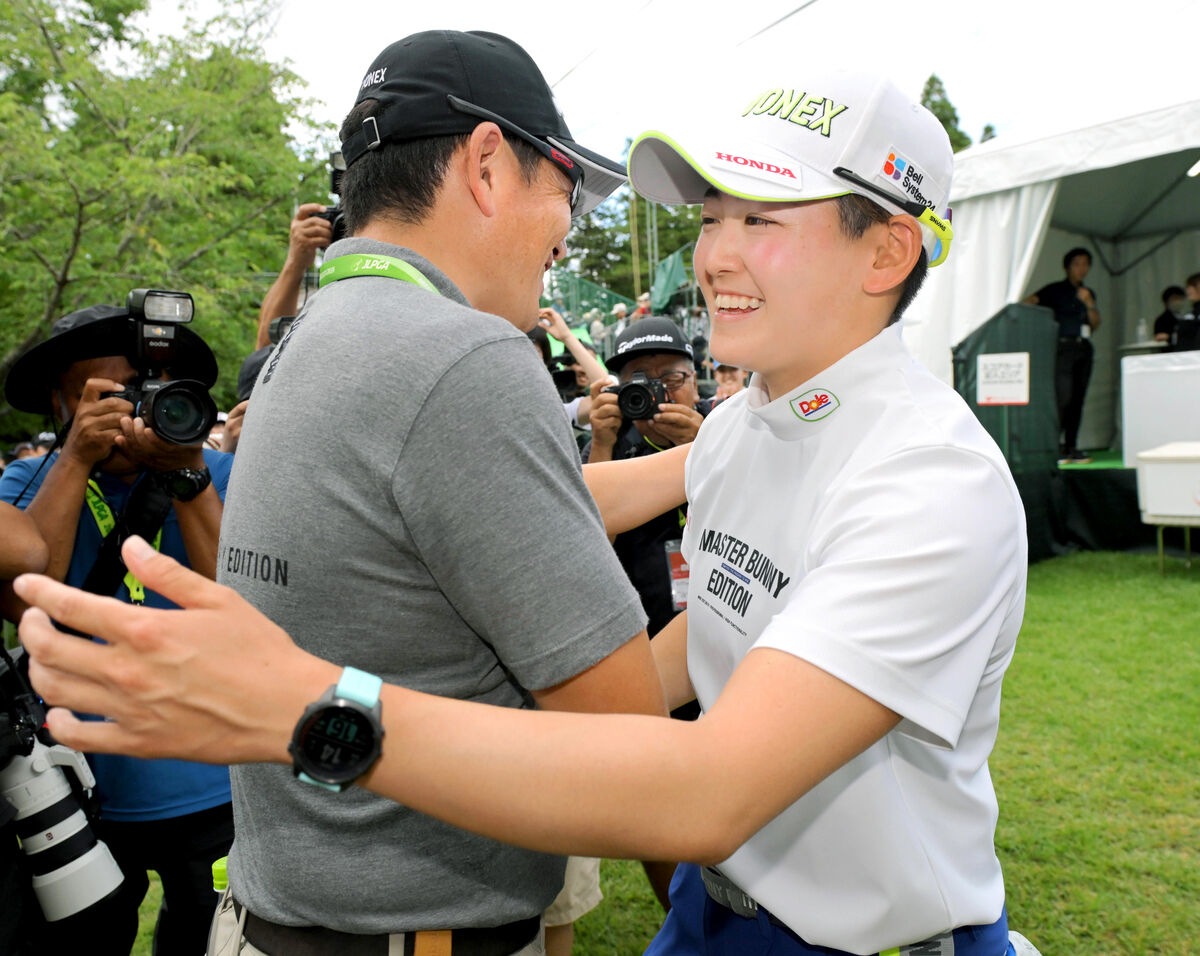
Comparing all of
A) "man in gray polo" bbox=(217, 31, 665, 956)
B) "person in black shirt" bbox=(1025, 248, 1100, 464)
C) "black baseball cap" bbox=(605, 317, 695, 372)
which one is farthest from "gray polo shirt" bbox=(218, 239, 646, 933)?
"person in black shirt" bbox=(1025, 248, 1100, 464)

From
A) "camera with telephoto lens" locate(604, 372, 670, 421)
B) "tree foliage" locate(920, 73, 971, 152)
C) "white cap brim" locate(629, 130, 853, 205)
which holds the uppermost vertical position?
"tree foliage" locate(920, 73, 971, 152)

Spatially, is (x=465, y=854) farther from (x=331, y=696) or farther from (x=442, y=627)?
(x=331, y=696)

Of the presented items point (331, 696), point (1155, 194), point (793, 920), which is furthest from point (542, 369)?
point (1155, 194)

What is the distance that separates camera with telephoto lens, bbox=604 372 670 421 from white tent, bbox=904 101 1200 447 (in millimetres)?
Result: 6636

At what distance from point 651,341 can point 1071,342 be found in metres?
9.30

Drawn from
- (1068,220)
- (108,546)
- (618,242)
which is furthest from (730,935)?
(618,242)

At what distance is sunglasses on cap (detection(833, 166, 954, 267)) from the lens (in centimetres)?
132

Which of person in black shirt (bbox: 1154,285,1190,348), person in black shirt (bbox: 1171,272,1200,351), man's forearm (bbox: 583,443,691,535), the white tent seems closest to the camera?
man's forearm (bbox: 583,443,691,535)

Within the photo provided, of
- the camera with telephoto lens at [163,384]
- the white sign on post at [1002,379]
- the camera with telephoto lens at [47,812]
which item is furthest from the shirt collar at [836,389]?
the white sign on post at [1002,379]

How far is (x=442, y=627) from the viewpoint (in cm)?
114

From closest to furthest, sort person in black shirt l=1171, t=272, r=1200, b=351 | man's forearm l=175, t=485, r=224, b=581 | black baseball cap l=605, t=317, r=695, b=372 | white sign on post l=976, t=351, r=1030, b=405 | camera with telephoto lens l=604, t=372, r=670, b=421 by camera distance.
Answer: man's forearm l=175, t=485, r=224, b=581
camera with telephoto lens l=604, t=372, r=670, b=421
black baseball cap l=605, t=317, r=695, b=372
white sign on post l=976, t=351, r=1030, b=405
person in black shirt l=1171, t=272, r=1200, b=351

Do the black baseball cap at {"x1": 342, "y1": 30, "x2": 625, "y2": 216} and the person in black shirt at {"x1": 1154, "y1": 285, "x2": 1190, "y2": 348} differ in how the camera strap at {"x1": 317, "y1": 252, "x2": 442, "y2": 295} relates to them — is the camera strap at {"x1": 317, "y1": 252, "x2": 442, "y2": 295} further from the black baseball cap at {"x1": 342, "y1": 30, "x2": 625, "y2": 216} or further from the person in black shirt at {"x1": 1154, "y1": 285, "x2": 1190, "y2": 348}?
the person in black shirt at {"x1": 1154, "y1": 285, "x2": 1190, "y2": 348}

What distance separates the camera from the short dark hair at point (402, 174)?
135cm

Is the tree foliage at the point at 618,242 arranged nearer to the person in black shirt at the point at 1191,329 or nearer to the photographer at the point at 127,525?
the person in black shirt at the point at 1191,329
